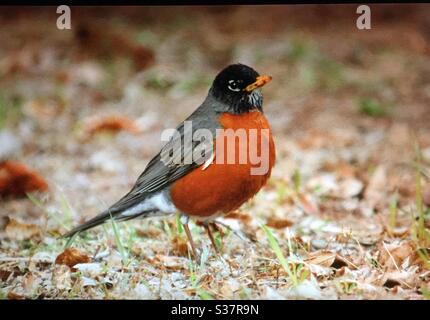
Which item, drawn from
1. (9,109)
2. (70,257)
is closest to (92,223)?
(70,257)

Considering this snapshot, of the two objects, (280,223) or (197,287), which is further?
(280,223)

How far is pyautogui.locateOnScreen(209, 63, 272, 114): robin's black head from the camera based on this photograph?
3594 millimetres

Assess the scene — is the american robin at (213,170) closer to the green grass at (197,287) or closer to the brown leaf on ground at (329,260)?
the green grass at (197,287)

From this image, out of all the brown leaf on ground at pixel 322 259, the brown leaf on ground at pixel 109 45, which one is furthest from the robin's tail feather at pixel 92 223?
the brown leaf on ground at pixel 109 45

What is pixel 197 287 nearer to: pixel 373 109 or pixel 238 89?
pixel 238 89

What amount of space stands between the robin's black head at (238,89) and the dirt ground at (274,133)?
0.67 meters

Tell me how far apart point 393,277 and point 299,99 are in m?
3.36

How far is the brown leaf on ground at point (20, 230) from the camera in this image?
3.92 m

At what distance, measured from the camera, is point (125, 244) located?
12.0 ft

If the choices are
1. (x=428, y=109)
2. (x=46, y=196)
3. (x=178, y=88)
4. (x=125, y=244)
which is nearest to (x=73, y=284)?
(x=125, y=244)

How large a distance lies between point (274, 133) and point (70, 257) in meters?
2.72

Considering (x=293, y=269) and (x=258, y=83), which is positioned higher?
(x=258, y=83)

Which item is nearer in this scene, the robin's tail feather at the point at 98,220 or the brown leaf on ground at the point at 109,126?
the robin's tail feather at the point at 98,220

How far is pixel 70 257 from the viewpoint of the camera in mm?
3379
